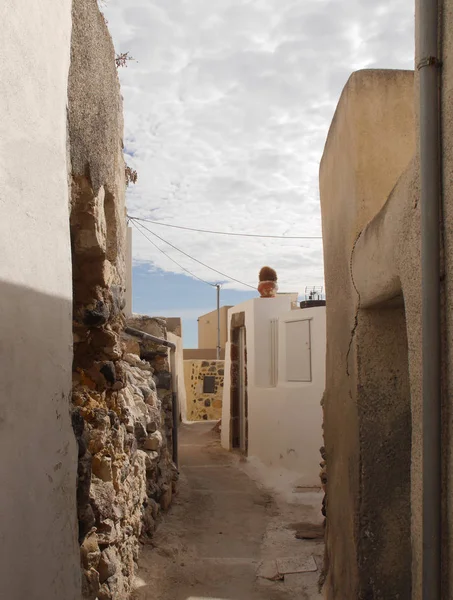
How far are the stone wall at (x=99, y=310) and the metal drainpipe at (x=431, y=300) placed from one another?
1.61m

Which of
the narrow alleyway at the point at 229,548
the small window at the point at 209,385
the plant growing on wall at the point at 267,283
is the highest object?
the plant growing on wall at the point at 267,283

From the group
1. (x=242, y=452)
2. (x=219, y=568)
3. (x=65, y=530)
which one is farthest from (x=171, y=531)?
(x=242, y=452)

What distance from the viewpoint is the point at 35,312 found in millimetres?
2137

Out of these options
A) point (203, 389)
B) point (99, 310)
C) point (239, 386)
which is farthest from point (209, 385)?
point (99, 310)

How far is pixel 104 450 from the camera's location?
3402mm

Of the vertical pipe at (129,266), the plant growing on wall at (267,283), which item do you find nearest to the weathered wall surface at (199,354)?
the vertical pipe at (129,266)

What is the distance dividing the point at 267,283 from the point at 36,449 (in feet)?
29.9

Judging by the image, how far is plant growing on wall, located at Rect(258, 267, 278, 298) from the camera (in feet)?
36.0

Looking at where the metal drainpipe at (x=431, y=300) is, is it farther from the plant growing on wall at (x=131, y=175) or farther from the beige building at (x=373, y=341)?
the plant growing on wall at (x=131, y=175)

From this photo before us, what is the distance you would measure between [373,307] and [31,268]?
1.88 metres

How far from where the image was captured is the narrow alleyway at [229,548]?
15.0 ft

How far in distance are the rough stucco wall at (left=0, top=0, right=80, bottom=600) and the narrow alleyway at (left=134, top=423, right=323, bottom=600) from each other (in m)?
2.25

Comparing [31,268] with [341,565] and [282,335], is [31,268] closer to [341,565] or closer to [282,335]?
[341,565]

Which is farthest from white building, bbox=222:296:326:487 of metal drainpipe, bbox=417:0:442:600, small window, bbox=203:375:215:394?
metal drainpipe, bbox=417:0:442:600
